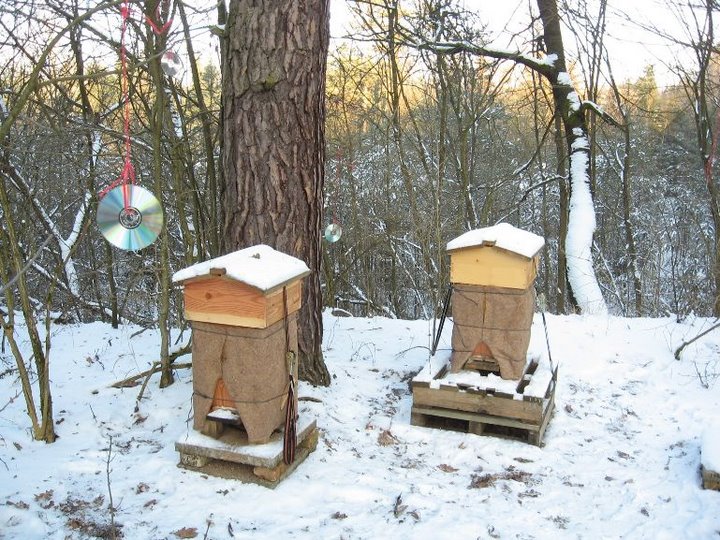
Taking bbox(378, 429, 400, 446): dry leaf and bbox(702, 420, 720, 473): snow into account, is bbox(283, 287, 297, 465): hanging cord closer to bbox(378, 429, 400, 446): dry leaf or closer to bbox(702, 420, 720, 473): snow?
bbox(378, 429, 400, 446): dry leaf

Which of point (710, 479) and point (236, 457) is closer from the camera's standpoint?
point (236, 457)

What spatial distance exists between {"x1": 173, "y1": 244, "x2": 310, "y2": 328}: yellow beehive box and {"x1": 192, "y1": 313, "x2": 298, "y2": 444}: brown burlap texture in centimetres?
7

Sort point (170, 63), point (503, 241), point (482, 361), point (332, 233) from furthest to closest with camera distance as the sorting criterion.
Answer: point (332, 233), point (482, 361), point (503, 241), point (170, 63)

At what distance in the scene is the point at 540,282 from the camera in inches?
730

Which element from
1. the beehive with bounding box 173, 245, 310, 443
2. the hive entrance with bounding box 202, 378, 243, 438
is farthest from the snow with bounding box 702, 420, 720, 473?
the hive entrance with bounding box 202, 378, 243, 438

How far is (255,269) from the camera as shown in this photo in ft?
9.95

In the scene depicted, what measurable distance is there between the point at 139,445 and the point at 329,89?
9167 mm

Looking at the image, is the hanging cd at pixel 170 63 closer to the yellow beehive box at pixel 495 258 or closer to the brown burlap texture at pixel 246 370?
the brown burlap texture at pixel 246 370

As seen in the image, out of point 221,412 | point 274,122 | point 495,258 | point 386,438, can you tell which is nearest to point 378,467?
point 386,438

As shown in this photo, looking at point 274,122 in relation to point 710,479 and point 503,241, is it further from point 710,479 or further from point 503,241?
point 710,479

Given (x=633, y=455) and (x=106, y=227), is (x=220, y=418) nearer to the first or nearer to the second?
(x=106, y=227)

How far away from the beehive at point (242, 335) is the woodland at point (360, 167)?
0.91 meters

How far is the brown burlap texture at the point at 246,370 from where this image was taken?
122 inches

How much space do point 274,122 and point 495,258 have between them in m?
1.71
